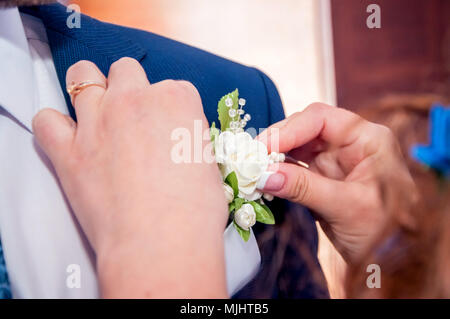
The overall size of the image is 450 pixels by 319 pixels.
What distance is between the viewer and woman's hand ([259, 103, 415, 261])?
0.54 meters

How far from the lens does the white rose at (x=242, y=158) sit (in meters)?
0.50

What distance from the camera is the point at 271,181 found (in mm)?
523

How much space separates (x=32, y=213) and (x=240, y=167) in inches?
11.7

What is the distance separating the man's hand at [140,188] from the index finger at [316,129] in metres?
0.15

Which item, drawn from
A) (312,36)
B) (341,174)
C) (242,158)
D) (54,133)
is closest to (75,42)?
(54,133)

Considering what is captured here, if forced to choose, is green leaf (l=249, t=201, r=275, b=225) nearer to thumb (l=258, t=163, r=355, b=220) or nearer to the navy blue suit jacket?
thumb (l=258, t=163, r=355, b=220)

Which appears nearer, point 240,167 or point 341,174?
point 240,167

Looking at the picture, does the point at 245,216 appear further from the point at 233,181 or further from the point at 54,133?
the point at 54,133

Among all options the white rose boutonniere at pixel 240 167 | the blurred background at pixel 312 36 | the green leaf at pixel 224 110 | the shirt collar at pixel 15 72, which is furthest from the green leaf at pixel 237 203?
the blurred background at pixel 312 36

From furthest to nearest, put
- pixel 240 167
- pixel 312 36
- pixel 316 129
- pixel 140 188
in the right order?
pixel 312 36 < pixel 316 129 < pixel 240 167 < pixel 140 188

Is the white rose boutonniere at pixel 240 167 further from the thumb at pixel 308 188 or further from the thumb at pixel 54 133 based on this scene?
the thumb at pixel 54 133

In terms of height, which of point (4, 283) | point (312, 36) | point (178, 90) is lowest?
point (4, 283)

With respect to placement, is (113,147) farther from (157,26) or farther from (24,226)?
(157,26)
